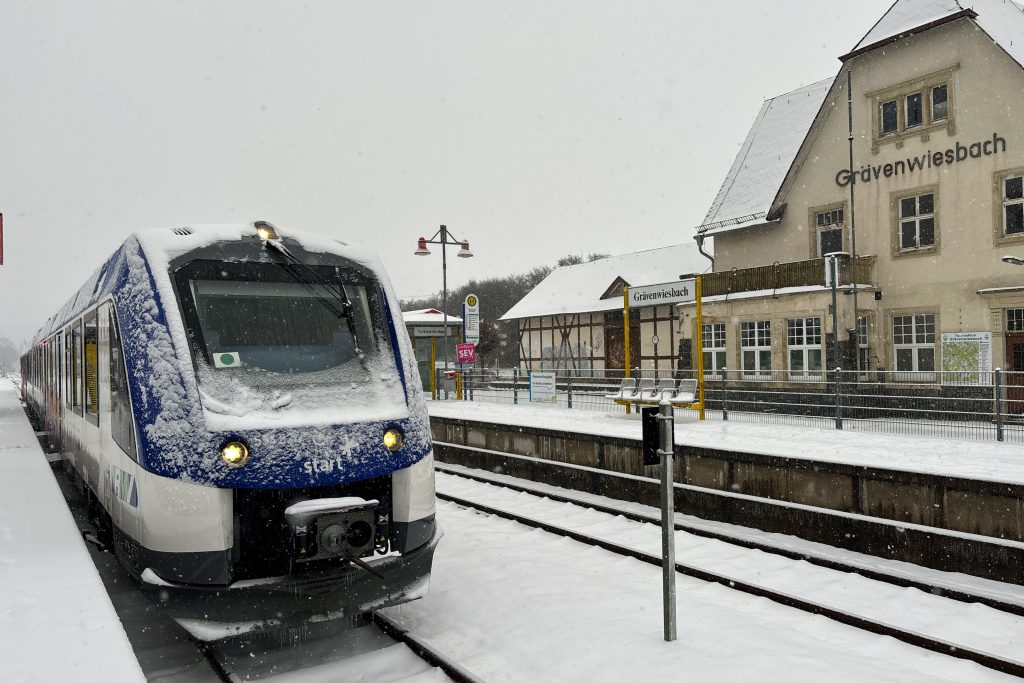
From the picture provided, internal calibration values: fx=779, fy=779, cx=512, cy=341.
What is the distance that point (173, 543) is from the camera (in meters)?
4.63

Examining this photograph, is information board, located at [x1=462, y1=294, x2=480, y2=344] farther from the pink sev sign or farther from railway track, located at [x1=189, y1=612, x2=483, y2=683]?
railway track, located at [x1=189, y1=612, x2=483, y2=683]

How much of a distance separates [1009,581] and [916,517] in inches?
40.7

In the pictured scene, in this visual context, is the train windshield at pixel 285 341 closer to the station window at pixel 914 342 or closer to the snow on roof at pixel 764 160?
the station window at pixel 914 342

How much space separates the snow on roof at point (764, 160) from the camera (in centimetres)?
2511

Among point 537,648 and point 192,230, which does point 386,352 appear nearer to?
point 192,230

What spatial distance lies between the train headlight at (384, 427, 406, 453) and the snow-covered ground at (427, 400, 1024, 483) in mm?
5425

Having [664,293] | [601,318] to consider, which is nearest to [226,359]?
[664,293]

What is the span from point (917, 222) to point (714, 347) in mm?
7437

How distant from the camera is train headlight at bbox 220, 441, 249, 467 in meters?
4.66

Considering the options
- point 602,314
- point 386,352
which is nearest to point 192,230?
point 386,352

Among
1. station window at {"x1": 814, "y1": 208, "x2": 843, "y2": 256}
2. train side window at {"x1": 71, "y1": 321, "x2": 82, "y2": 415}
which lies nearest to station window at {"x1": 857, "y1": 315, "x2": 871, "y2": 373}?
station window at {"x1": 814, "y1": 208, "x2": 843, "y2": 256}

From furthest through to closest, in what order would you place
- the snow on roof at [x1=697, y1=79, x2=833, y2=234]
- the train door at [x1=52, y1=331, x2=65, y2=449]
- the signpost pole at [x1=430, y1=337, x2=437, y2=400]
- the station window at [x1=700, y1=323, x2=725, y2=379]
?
the station window at [x1=700, y1=323, x2=725, y2=379], the signpost pole at [x1=430, y1=337, x2=437, y2=400], the snow on roof at [x1=697, y1=79, x2=833, y2=234], the train door at [x1=52, y1=331, x2=65, y2=449]

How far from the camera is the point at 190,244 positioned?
5.38 meters

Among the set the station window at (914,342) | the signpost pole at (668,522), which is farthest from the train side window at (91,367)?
the station window at (914,342)
